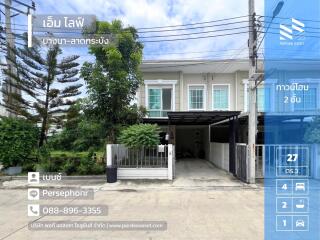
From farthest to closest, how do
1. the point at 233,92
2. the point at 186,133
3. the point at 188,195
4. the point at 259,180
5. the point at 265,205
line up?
the point at 186,133, the point at 233,92, the point at 259,180, the point at 188,195, the point at 265,205

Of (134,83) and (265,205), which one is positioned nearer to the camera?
(265,205)

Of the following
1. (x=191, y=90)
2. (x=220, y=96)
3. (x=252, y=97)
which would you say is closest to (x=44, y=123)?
(x=191, y=90)

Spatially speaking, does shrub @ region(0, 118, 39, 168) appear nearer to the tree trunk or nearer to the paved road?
the tree trunk

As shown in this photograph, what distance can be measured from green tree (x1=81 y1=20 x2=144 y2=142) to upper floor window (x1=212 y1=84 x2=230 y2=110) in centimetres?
598

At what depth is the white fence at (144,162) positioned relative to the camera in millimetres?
11391

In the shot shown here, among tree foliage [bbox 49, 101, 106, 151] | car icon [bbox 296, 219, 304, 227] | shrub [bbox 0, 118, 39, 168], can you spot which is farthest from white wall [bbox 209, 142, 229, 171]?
shrub [bbox 0, 118, 39, 168]

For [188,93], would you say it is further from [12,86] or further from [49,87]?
[12,86]

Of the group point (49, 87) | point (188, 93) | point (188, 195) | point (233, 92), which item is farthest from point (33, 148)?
point (233, 92)

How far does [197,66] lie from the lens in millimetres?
16219

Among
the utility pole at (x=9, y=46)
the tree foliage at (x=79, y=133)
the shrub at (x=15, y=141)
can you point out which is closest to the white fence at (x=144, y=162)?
the tree foliage at (x=79, y=133)

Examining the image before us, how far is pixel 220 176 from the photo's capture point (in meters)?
12.2

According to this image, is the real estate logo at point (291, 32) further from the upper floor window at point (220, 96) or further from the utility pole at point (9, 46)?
the utility pole at point (9, 46)

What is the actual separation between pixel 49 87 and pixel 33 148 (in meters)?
3.63

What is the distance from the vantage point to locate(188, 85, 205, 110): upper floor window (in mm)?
17469
